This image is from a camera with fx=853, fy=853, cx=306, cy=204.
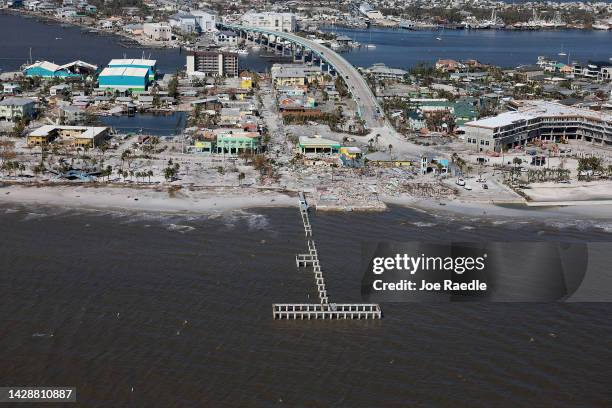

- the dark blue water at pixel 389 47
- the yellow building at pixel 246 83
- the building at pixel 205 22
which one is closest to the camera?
the yellow building at pixel 246 83

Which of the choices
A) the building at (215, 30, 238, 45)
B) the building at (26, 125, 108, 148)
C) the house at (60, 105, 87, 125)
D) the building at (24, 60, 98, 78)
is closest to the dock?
the building at (26, 125, 108, 148)

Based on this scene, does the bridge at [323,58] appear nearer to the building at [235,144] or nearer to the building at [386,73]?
the building at [386,73]

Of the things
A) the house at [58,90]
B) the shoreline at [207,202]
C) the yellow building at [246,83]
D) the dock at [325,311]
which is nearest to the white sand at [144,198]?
the shoreline at [207,202]

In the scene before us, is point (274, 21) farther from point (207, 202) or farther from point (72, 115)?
point (207, 202)

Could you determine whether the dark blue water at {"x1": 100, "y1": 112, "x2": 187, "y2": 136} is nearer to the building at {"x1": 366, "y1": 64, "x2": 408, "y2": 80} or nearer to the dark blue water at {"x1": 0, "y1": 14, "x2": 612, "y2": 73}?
the dark blue water at {"x1": 0, "y1": 14, "x2": 612, "y2": 73}

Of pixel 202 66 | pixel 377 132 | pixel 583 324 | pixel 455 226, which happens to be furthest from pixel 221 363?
pixel 202 66

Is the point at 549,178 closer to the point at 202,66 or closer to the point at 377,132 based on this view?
the point at 377,132
